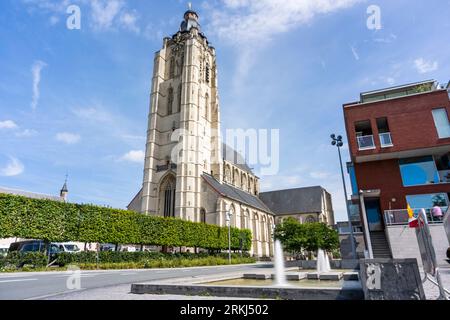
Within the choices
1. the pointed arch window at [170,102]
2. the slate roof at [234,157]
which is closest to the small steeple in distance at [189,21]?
the pointed arch window at [170,102]

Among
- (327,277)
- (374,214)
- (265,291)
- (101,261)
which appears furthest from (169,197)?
(265,291)

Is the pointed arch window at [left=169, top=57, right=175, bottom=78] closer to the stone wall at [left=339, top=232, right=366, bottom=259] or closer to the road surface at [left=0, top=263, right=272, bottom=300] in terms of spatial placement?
the stone wall at [left=339, top=232, right=366, bottom=259]

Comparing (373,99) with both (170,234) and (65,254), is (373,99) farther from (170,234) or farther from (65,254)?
(65,254)

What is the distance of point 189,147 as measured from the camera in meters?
43.1

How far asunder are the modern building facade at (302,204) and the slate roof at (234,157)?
9988 millimetres

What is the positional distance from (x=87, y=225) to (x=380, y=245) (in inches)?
879

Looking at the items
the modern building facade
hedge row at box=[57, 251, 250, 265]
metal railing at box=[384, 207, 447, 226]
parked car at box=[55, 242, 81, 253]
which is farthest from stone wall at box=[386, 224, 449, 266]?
the modern building facade

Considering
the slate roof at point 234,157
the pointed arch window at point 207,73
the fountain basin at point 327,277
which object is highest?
the pointed arch window at point 207,73

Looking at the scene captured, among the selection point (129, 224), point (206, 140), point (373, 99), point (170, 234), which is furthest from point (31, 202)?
point (206, 140)

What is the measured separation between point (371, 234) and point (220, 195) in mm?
23162

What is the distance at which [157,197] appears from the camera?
143ft

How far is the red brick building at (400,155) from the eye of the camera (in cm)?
1839

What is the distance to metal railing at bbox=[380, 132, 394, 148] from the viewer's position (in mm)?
19198

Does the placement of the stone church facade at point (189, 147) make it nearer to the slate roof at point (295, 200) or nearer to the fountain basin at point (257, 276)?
the slate roof at point (295, 200)
